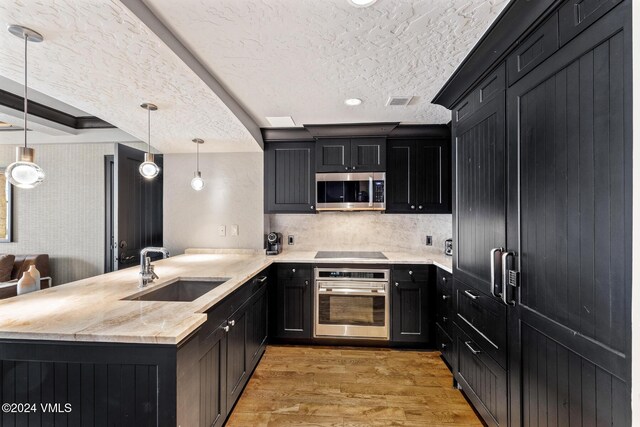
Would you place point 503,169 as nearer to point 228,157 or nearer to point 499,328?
point 499,328

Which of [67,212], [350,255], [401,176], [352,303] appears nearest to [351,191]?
[401,176]

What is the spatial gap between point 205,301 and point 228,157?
2202 mm

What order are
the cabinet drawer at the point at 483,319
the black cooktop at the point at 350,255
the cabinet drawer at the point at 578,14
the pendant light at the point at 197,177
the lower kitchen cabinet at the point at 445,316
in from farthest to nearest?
the black cooktop at the point at 350,255 → the pendant light at the point at 197,177 → the lower kitchen cabinet at the point at 445,316 → the cabinet drawer at the point at 483,319 → the cabinet drawer at the point at 578,14

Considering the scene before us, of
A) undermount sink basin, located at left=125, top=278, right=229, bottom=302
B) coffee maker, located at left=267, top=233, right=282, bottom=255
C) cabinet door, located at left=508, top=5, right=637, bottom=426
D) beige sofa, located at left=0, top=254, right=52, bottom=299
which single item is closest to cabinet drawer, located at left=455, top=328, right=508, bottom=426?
cabinet door, located at left=508, top=5, right=637, bottom=426

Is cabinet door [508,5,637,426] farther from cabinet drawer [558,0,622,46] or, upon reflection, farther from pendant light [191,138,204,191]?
pendant light [191,138,204,191]

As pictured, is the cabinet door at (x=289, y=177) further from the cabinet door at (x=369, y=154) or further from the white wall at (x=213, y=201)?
the cabinet door at (x=369, y=154)

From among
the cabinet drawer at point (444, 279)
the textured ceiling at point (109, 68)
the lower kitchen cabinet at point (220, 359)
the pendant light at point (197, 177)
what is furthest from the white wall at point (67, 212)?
the cabinet drawer at point (444, 279)

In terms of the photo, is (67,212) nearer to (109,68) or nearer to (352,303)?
(109,68)

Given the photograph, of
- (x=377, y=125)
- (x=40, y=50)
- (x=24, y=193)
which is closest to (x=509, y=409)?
(x=377, y=125)

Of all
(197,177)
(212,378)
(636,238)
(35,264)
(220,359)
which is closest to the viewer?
(636,238)

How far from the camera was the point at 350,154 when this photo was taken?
127 inches

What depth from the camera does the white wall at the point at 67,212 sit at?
3.72 m

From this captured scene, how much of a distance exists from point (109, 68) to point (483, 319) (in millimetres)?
2759

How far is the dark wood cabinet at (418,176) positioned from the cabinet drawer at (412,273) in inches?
26.5
